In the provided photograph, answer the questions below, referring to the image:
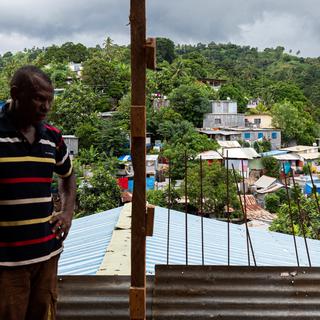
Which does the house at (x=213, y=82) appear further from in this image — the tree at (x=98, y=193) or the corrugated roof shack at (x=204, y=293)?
the corrugated roof shack at (x=204, y=293)

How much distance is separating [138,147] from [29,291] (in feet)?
1.89

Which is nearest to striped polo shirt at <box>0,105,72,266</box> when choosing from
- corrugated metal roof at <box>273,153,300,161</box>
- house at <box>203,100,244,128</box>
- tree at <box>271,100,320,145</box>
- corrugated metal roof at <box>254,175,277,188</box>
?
corrugated metal roof at <box>254,175,277,188</box>

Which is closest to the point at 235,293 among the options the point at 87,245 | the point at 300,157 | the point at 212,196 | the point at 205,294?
the point at 205,294

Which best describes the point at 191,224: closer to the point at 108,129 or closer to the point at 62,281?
the point at 62,281

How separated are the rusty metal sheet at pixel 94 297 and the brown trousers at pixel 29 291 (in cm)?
58

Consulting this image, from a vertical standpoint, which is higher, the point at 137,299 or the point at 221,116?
the point at 221,116

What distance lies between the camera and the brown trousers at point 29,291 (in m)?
1.35

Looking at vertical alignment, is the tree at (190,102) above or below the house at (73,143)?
above

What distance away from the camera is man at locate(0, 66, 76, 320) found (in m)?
1.34

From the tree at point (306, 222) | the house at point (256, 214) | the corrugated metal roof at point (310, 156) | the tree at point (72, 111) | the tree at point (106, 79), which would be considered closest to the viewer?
the tree at point (306, 222)

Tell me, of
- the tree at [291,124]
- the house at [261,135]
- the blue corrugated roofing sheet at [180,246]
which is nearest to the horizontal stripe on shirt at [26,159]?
the blue corrugated roofing sheet at [180,246]

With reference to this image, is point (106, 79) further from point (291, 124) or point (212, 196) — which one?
point (212, 196)

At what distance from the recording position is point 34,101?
1.36 meters

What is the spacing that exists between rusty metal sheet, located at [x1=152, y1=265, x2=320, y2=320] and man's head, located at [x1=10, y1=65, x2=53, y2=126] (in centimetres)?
108
